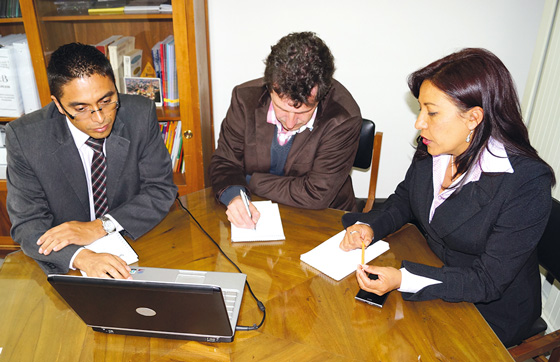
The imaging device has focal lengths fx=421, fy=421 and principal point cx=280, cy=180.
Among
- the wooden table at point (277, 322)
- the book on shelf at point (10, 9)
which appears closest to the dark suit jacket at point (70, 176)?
the wooden table at point (277, 322)

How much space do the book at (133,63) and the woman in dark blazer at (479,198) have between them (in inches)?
64.6

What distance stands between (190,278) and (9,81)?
1.85m

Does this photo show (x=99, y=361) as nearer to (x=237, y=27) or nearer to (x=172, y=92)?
(x=172, y=92)

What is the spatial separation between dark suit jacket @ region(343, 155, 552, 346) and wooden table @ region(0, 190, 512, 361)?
9cm

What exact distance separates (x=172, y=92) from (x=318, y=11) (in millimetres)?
1015

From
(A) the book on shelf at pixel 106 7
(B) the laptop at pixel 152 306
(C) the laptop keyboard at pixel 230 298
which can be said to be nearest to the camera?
(B) the laptop at pixel 152 306

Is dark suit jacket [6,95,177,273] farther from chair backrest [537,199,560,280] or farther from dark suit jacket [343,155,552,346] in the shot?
chair backrest [537,199,560,280]

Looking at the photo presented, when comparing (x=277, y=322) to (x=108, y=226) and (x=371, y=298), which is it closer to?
(x=371, y=298)

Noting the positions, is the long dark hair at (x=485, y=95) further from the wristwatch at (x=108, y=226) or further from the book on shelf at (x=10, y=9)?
the book on shelf at (x=10, y=9)

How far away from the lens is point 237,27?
2.63m

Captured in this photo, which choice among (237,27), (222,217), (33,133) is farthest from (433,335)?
(237,27)

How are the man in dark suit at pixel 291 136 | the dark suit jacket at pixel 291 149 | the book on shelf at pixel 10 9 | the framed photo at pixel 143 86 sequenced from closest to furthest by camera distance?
the man in dark suit at pixel 291 136 < the dark suit jacket at pixel 291 149 < the book on shelf at pixel 10 9 < the framed photo at pixel 143 86

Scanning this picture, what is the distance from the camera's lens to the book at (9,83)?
7.50 ft

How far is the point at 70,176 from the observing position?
163 cm
